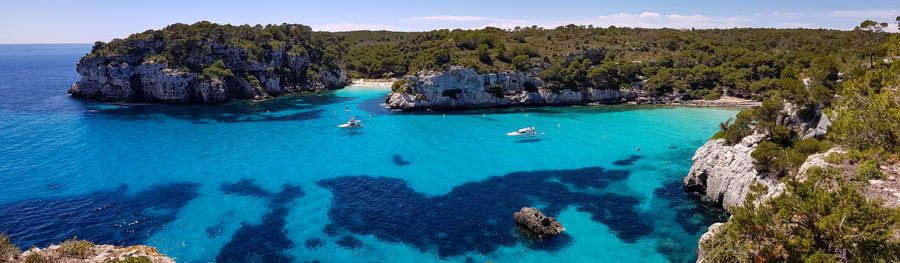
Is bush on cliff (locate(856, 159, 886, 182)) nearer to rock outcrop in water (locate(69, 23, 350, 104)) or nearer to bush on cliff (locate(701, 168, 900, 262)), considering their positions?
bush on cliff (locate(701, 168, 900, 262))

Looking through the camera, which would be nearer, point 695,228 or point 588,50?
point 695,228

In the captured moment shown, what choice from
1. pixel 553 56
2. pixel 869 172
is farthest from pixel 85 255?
pixel 553 56

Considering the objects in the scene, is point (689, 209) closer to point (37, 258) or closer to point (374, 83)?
point (37, 258)

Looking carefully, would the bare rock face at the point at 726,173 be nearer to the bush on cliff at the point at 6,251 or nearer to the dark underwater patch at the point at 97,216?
the bush on cliff at the point at 6,251

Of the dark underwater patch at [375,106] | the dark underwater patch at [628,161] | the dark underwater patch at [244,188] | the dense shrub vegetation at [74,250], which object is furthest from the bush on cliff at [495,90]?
the dense shrub vegetation at [74,250]

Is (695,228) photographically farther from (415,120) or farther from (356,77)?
(356,77)

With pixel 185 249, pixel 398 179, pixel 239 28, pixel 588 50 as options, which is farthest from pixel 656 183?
pixel 239 28

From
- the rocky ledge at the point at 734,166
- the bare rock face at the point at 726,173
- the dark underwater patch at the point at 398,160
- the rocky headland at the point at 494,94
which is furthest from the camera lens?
the rocky headland at the point at 494,94

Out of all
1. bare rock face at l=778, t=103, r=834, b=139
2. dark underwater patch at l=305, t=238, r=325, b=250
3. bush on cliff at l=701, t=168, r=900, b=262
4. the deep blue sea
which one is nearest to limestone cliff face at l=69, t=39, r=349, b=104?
the deep blue sea
